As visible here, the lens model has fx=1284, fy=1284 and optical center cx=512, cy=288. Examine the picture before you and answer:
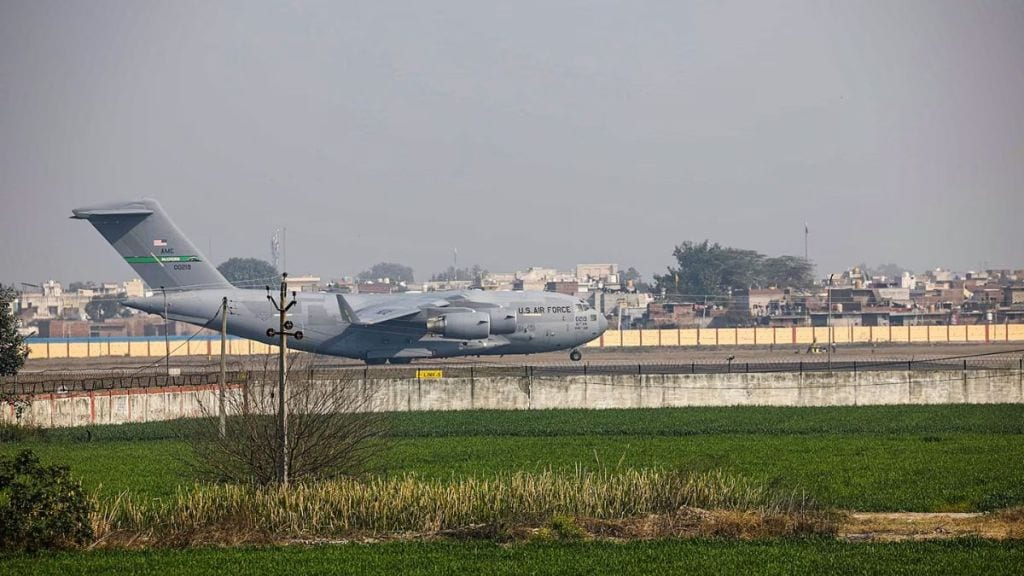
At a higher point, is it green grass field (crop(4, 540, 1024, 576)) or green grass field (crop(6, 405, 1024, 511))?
green grass field (crop(4, 540, 1024, 576))

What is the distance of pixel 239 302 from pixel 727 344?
57175 mm

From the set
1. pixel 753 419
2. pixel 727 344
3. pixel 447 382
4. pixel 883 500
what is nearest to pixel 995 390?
pixel 753 419

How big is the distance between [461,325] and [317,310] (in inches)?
317

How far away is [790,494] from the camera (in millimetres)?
29125

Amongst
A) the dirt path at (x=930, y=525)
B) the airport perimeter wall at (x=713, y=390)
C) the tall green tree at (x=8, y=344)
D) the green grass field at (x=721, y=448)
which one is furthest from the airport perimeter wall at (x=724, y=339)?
the dirt path at (x=930, y=525)

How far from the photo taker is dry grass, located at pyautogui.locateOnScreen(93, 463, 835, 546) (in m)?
25.8

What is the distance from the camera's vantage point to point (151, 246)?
71688 mm

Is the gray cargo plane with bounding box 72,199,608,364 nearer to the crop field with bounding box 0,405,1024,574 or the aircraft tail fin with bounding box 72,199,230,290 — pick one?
the aircraft tail fin with bounding box 72,199,230,290

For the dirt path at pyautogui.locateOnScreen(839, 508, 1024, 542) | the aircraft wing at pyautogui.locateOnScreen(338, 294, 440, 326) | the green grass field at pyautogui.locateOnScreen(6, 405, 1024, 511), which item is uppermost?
the aircraft wing at pyautogui.locateOnScreen(338, 294, 440, 326)

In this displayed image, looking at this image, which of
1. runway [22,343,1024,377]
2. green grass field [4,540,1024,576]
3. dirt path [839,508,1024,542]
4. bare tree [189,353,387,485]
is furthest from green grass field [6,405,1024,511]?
runway [22,343,1024,377]

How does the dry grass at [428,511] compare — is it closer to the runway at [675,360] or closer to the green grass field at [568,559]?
the green grass field at [568,559]

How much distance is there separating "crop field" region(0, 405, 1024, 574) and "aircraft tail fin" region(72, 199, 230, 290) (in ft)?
61.5

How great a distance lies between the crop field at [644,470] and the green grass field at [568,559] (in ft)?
0.18

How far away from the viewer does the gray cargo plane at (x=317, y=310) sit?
2746 inches
